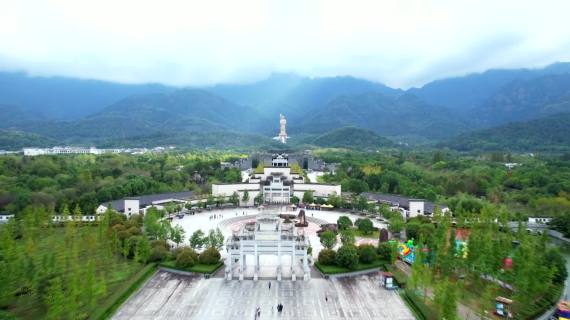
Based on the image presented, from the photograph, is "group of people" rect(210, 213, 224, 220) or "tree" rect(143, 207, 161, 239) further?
"group of people" rect(210, 213, 224, 220)

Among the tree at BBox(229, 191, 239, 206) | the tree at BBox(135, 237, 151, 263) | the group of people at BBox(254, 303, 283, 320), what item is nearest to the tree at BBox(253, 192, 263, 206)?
the tree at BBox(229, 191, 239, 206)

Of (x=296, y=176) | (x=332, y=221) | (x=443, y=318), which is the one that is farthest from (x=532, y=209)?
(x=443, y=318)

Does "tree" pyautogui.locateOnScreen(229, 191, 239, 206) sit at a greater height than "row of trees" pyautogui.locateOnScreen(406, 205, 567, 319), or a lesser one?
greater

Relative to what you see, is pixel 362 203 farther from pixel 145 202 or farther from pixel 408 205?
pixel 145 202

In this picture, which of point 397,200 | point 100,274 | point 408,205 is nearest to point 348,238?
point 408,205

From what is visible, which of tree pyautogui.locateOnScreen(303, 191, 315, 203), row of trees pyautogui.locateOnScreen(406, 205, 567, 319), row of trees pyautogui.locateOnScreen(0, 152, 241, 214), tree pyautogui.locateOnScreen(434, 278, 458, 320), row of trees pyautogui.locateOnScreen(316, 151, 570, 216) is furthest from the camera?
tree pyautogui.locateOnScreen(303, 191, 315, 203)

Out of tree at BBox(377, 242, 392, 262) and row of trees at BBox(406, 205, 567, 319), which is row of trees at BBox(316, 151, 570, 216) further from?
tree at BBox(377, 242, 392, 262)
